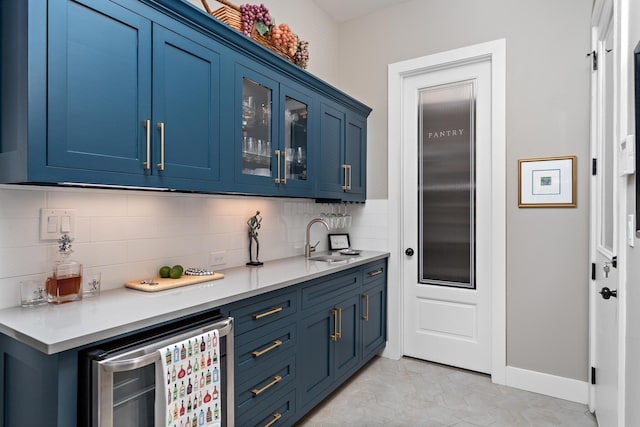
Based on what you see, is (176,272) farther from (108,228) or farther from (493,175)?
(493,175)

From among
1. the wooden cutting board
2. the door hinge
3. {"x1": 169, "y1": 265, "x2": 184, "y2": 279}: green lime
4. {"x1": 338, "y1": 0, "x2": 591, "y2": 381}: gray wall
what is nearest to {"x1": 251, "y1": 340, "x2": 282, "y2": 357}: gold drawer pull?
the wooden cutting board

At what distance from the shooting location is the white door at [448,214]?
9.79ft

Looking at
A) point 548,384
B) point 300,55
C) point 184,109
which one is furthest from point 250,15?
point 548,384

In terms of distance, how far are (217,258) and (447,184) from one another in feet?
6.38

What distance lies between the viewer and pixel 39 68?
4.11 ft

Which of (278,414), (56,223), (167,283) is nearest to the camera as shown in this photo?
(56,223)

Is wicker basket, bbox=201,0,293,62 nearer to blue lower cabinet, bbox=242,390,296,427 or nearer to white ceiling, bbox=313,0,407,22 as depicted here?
white ceiling, bbox=313,0,407,22

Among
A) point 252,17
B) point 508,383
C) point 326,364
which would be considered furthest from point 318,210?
point 508,383

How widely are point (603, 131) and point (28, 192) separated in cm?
302

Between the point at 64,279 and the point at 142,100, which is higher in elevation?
the point at 142,100

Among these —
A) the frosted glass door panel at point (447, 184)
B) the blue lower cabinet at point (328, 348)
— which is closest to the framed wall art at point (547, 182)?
the frosted glass door panel at point (447, 184)

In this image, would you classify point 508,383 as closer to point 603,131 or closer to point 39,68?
point 603,131

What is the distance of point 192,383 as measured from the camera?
1.42 metres

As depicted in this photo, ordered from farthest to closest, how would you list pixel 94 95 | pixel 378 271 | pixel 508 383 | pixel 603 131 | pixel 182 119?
pixel 378 271 < pixel 508 383 < pixel 603 131 < pixel 182 119 < pixel 94 95
